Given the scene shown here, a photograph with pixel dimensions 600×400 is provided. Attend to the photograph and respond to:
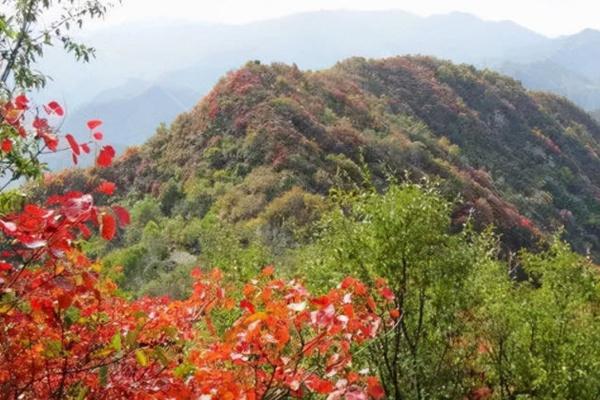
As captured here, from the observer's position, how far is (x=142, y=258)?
1157 inches

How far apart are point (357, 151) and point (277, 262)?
19.6 meters

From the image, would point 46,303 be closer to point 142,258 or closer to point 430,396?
point 430,396

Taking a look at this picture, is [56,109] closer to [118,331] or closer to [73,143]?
[73,143]

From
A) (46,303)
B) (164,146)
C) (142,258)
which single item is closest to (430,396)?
(46,303)

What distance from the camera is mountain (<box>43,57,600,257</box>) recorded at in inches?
1411

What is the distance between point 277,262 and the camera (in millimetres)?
24156

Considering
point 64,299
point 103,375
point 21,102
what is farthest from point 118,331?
point 21,102

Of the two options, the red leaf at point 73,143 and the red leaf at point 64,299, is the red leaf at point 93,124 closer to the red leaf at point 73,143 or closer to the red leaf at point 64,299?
the red leaf at point 73,143

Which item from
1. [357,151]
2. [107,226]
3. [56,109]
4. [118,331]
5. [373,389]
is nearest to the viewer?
[107,226]

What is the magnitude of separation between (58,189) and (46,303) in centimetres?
4329

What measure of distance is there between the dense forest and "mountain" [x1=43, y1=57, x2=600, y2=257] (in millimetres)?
217

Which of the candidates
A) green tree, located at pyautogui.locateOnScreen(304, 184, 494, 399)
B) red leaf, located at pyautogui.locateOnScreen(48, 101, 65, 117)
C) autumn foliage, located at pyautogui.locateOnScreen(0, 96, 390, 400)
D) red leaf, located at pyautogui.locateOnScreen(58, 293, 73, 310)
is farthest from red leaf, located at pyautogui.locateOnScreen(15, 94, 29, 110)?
green tree, located at pyautogui.locateOnScreen(304, 184, 494, 399)

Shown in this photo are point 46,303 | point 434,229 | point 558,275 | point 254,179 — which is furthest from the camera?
point 254,179

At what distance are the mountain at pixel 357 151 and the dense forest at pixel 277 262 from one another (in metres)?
0.22
